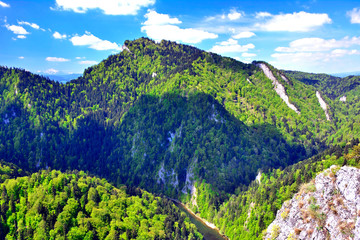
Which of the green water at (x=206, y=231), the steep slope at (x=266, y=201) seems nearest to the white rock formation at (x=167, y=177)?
the green water at (x=206, y=231)

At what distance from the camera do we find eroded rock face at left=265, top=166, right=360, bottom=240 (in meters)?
63.1

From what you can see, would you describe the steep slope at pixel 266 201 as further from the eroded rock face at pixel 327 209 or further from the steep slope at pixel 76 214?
the steep slope at pixel 76 214

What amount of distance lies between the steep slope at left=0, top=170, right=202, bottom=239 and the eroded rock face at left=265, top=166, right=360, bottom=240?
41808mm

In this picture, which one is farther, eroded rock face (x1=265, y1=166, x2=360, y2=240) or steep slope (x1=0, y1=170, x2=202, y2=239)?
Answer: steep slope (x1=0, y1=170, x2=202, y2=239)

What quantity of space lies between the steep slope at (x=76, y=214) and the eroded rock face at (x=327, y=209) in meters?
41.8

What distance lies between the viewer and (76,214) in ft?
322

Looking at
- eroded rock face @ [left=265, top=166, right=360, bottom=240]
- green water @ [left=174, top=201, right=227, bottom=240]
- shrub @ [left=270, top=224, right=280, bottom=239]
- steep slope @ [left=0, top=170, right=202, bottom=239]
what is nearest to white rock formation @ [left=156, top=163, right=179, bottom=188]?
green water @ [left=174, top=201, right=227, bottom=240]

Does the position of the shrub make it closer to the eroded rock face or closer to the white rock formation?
the eroded rock face

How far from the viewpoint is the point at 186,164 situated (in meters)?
185

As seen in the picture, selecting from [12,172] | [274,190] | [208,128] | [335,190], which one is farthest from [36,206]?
[208,128]

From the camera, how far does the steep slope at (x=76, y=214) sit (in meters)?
90.7

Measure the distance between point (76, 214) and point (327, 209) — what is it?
8839 cm

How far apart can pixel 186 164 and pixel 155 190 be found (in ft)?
98.0

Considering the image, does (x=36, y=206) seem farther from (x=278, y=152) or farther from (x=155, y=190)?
(x=278, y=152)
